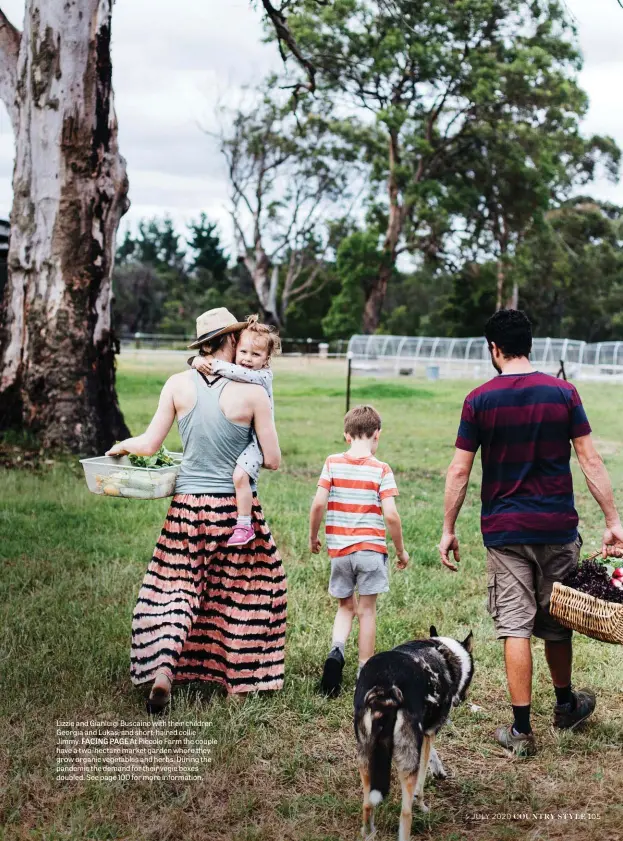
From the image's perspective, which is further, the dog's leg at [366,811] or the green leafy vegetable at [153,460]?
the green leafy vegetable at [153,460]

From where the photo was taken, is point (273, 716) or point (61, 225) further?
point (61, 225)

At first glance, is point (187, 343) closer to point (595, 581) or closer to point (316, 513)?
point (316, 513)

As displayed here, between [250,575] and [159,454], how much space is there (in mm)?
921

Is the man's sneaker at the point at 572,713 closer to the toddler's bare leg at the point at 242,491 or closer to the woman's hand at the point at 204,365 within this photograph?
the toddler's bare leg at the point at 242,491

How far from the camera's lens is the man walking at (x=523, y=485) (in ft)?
13.4

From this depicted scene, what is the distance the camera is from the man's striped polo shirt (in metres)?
4.07

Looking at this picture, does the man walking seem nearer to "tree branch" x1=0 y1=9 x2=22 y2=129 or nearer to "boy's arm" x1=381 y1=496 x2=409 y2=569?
"boy's arm" x1=381 y1=496 x2=409 y2=569

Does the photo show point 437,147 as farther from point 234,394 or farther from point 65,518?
point 234,394

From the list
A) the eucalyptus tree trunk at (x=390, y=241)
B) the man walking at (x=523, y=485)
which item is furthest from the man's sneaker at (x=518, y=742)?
the eucalyptus tree trunk at (x=390, y=241)

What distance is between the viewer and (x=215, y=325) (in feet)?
14.7

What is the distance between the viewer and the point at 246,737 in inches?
167

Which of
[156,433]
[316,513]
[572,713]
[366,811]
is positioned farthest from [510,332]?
[366,811]

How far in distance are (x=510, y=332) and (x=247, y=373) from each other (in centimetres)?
126

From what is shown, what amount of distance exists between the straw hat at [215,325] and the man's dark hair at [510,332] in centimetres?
121
